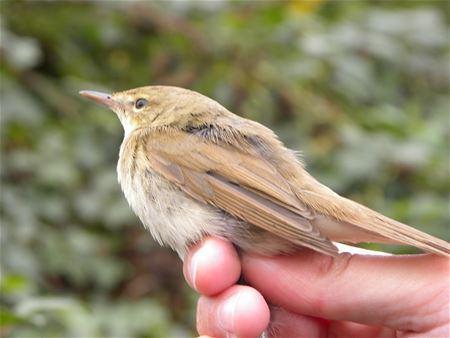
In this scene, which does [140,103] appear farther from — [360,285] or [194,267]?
[360,285]

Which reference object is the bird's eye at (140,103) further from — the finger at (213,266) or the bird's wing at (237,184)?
the finger at (213,266)

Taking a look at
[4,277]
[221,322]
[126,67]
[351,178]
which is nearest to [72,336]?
[4,277]

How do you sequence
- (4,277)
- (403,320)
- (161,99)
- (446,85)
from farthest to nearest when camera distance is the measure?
(446,85) → (161,99) → (4,277) → (403,320)

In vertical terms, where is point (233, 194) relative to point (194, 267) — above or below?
above

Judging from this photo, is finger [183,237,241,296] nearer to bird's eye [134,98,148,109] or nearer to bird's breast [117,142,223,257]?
bird's breast [117,142,223,257]

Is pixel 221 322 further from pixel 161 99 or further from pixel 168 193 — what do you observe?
pixel 161 99

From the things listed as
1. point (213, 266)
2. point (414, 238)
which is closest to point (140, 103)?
point (213, 266)
